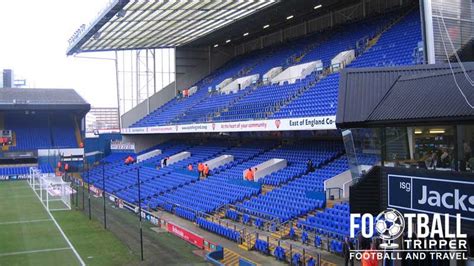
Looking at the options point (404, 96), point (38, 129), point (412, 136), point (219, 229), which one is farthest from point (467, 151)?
point (38, 129)

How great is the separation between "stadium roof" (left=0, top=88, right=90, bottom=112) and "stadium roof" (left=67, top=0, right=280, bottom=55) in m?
13.3

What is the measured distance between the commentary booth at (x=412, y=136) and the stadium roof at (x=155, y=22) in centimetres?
2068

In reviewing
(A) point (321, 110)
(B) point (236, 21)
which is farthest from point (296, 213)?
(B) point (236, 21)

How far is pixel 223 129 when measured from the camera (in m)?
30.4

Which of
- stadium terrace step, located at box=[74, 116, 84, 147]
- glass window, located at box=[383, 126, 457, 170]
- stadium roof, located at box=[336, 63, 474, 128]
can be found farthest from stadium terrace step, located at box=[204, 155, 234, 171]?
stadium terrace step, located at box=[74, 116, 84, 147]

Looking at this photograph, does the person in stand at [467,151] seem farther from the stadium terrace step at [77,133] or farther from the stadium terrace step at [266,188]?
the stadium terrace step at [77,133]

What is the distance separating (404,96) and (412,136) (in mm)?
875

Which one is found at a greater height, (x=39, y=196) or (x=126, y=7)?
(x=126, y=7)

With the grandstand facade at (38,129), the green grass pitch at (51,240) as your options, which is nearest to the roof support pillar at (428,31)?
the green grass pitch at (51,240)

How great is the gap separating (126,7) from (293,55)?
40.6ft

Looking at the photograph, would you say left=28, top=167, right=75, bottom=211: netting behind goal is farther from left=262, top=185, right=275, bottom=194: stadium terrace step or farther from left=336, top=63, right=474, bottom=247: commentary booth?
left=336, top=63, right=474, bottom=247: commentary booth

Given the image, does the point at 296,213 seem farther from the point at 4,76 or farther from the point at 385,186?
the point at 4,76

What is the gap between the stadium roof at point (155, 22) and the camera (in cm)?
2927

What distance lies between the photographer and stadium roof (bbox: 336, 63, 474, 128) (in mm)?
8117
